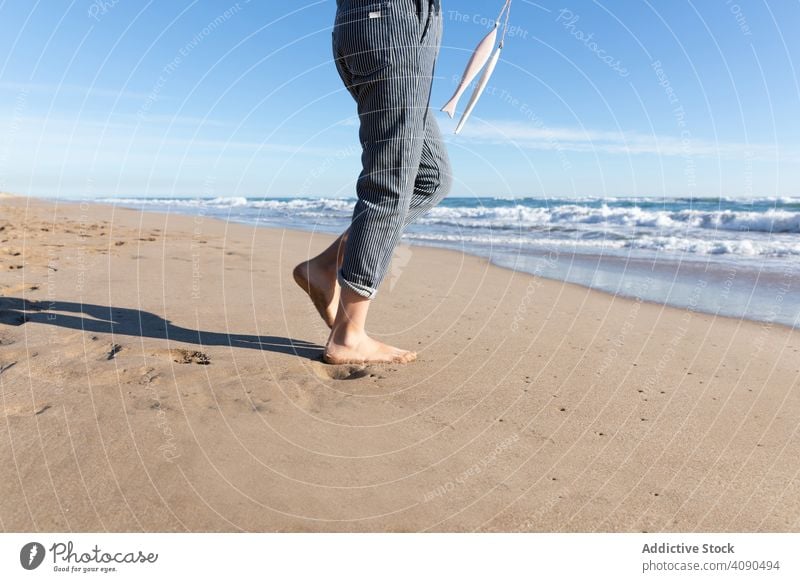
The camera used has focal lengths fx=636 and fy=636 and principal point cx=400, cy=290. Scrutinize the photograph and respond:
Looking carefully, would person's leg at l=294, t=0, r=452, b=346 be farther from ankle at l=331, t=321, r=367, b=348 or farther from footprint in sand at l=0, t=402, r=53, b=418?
footprint in sand at l=0, t=402, r=53, b=418

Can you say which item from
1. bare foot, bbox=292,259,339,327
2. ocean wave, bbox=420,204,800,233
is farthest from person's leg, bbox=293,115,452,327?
ocean wave, bbox=420,204,800,233

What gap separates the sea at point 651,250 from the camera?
4961mm

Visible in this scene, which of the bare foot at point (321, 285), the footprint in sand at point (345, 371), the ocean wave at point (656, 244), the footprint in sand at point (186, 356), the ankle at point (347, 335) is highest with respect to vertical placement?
the ocean wave at point (656, 244)

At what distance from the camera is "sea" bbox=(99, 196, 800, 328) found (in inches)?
195

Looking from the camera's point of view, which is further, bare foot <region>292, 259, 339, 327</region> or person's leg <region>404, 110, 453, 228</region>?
bare foot <region>292, 259, 339, 327</region>

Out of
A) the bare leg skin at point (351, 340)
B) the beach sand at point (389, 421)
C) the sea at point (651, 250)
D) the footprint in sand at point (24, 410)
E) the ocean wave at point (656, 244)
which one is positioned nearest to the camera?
the beach sand at point (389, 421)

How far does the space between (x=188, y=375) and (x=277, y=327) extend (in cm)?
98

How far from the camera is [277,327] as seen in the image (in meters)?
3.36

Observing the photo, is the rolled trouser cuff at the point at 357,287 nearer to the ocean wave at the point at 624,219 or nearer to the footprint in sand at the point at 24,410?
the footprint in sand at the point at 24,410

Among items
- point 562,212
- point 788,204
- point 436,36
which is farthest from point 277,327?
point 788,204

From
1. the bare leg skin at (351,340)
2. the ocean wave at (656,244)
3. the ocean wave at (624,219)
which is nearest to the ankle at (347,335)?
the bare leg skin at (351,340)

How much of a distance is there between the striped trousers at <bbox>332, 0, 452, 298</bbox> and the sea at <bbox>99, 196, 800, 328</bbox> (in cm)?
275
